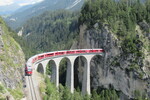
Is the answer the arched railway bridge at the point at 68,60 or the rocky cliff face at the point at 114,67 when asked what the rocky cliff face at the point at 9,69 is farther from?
the rocky cliff face at the point at 114,67

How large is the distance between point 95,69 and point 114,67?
777 centimetres

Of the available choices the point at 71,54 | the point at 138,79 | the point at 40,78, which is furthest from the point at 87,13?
the point at 40,78

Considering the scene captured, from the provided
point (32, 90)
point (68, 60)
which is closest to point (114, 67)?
point (68, 60)

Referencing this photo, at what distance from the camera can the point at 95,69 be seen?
3263 inches

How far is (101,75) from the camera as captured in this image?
267ft

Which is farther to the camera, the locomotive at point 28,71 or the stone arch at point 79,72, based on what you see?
the stone arch at point 79,72

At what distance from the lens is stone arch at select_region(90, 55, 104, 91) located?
80.8m

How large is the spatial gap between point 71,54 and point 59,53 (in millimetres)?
4763

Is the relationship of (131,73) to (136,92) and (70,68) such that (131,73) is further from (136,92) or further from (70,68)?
(70,68)

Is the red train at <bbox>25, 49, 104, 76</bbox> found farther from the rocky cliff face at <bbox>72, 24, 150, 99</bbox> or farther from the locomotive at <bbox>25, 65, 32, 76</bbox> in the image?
the rocky cliff face at <bbox>72, 24, 150, 99</bbox>

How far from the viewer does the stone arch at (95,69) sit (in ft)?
265

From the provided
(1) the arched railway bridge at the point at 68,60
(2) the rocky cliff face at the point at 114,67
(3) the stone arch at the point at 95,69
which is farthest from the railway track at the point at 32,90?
(3) the stone arch at the point at 95,69

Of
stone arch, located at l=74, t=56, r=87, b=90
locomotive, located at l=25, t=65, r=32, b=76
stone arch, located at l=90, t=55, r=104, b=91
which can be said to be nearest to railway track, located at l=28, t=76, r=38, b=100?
locomotive, located at l=25, t=65, r=32, b=76

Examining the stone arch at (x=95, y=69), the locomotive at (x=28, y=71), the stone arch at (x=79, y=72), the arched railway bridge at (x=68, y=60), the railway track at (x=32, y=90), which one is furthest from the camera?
the stone arch at (x=79, y=72)
